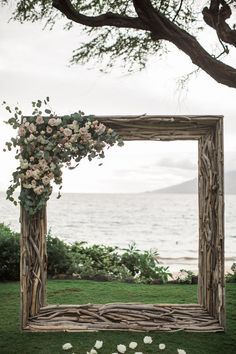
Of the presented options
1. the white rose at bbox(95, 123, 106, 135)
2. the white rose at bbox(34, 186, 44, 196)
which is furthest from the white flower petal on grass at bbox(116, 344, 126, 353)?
the white rose at bbox(95, 123, 106, 135)

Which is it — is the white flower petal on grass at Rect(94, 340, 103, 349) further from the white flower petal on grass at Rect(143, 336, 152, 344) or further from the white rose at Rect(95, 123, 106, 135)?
the white rose at Rect(95, 123, 106, 135)

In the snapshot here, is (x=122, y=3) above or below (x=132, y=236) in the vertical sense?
above

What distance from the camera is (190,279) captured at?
858 cm

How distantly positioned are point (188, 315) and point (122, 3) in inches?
224

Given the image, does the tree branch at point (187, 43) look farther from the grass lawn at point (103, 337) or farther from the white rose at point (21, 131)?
the white rose at point (21, 131)

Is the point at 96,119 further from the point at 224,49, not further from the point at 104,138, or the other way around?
the point at 224,49

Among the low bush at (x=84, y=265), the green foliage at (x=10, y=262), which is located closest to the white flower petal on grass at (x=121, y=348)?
the low bush at (x=84, y=265)

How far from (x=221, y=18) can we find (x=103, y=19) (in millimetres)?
1800

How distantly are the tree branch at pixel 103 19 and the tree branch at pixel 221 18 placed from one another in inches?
40.6

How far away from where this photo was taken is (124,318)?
5.98 meters

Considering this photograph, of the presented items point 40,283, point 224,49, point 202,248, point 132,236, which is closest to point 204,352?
point 202,248

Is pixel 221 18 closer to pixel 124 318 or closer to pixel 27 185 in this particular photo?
pixel 27 185

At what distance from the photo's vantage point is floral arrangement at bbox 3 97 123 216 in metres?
5.63

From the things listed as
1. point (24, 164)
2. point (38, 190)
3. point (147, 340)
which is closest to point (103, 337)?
point (147, 340)
